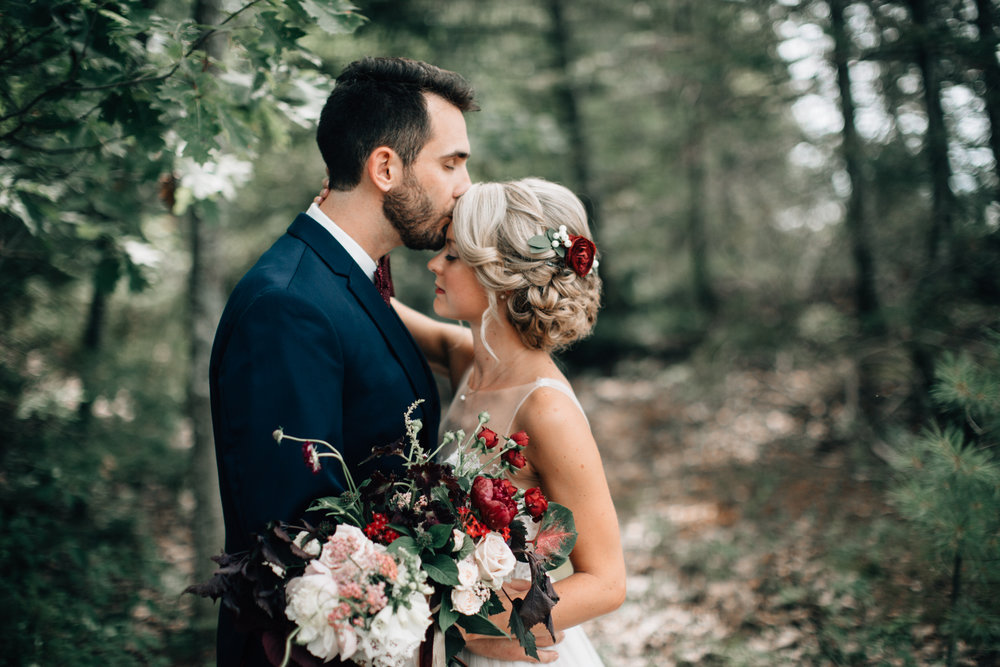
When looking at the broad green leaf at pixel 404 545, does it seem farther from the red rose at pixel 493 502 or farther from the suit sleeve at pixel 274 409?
the suit sleeve at pixel 274 409

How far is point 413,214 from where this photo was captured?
2.56 m

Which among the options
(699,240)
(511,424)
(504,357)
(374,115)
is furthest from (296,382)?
(699,240)

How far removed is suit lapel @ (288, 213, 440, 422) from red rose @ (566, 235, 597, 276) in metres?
0.73

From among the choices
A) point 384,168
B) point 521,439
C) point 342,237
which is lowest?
point 521,439

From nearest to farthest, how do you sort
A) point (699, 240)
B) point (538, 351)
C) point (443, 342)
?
point (538, 351) < point (443, 342) < point (699, 240)

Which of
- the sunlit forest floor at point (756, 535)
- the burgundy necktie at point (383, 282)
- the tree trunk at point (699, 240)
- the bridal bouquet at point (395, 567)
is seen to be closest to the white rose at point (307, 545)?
the bridal bouquet at point (395, 567)

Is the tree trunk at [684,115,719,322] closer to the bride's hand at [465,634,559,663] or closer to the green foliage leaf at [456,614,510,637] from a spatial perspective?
the bride's hand at [465,634,559,663]

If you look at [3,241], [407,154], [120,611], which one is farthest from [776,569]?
[3,241]

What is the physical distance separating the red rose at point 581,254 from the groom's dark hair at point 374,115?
2.36ft

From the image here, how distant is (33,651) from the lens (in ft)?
10.9

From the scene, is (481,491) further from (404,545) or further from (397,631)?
(397,631)

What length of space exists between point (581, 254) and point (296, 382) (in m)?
1.21

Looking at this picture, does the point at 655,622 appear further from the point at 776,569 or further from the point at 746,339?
the point at 746,339

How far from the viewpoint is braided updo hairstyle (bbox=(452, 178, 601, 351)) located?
2535mm
